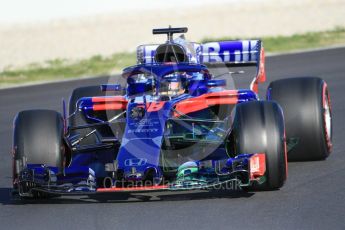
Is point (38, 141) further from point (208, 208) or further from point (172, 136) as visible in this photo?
A: point (208, 208)

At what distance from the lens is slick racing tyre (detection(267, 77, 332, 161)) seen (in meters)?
10.8

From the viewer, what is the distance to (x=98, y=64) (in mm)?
23953

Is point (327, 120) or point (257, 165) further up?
point (327, 120)

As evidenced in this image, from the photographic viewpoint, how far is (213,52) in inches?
525

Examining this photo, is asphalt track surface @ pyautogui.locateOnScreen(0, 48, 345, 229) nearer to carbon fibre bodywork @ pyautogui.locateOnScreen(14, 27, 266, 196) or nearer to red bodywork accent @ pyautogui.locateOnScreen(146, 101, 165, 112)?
carbon fibre bodywork @ pyautogui.locateOnScreen(14, 27, 266, 196)

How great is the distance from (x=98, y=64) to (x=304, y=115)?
1367cm

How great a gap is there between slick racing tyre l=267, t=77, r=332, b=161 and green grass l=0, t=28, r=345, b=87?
11409mm

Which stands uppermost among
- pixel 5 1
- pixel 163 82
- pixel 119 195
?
pixel 5 1

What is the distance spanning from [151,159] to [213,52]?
174 inches

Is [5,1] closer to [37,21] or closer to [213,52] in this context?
[37,21]

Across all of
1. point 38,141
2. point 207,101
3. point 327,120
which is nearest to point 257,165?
point 207,101

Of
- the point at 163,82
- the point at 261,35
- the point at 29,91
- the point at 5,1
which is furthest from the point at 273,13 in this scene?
the point at 163,82

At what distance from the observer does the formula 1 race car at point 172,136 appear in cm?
908

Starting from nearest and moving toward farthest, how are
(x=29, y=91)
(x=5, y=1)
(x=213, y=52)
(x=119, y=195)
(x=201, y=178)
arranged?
(x=201, y=178)
(x=119, y=195)
(x=213, y=52)
(x=29, y=91)
(x=5, y=1)
